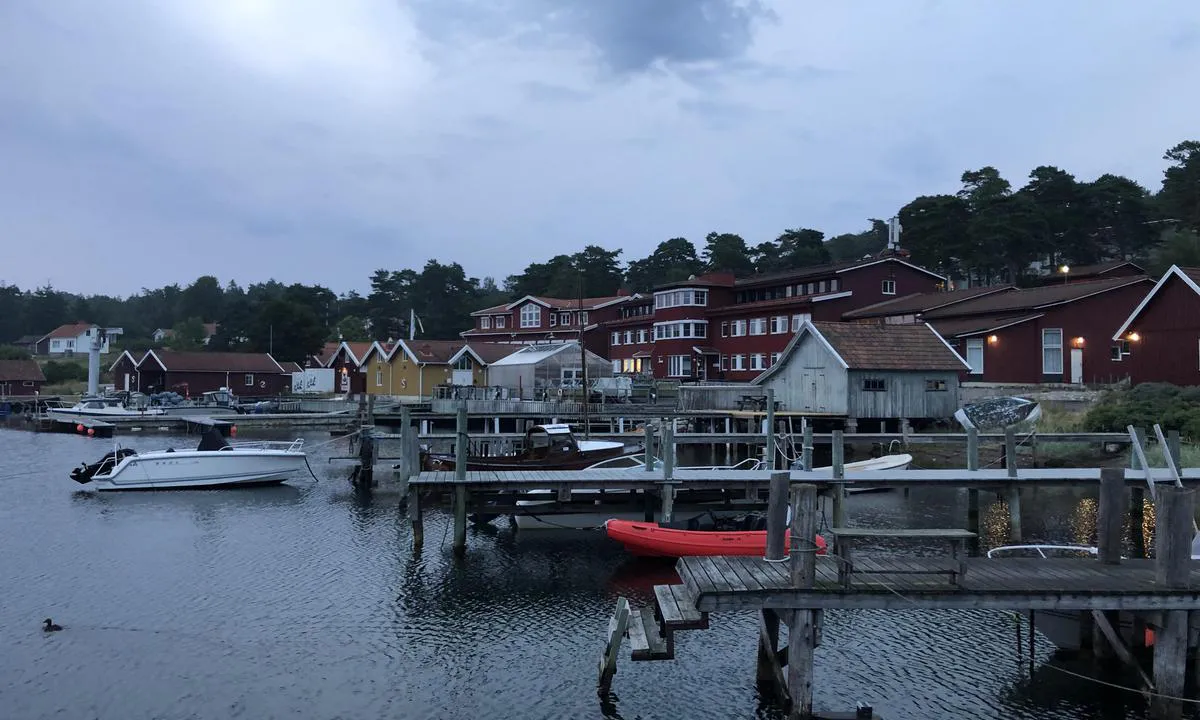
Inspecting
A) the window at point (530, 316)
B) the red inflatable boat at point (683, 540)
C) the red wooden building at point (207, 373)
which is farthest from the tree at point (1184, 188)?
the red wooden building at point (207, 373)

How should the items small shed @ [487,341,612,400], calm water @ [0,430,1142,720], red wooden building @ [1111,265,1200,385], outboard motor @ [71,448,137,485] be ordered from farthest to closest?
small shed @ [487,341,612,400], red wooden building @ [1111,265,1200,385], outboard motor @ [71,448,137,485], calm water @ [0,430,1142,720]

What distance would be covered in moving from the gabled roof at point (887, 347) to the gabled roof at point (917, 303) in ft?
40.4

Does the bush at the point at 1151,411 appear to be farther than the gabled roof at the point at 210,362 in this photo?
No

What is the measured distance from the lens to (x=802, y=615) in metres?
11.2

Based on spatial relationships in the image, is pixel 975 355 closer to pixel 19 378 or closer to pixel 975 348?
pixel 975 348

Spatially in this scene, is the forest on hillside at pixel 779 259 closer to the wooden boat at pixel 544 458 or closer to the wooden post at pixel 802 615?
the wooden boat at pixel 544 458

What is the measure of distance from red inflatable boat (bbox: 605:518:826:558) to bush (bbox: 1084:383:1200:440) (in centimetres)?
1988

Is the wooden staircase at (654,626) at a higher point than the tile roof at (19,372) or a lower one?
lower

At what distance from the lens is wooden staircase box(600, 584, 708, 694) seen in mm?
11664

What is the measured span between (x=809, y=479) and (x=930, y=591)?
409 inches

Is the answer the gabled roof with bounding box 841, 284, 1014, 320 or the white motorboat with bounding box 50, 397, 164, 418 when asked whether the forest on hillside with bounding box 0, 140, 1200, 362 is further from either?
the white motorboat with bounding box 50, 397, 164, 418

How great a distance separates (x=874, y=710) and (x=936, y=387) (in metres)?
31.1

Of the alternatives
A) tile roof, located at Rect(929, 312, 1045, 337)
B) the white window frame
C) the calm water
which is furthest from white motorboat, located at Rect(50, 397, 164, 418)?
the white window frame

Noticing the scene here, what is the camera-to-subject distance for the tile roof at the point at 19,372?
303 feet
